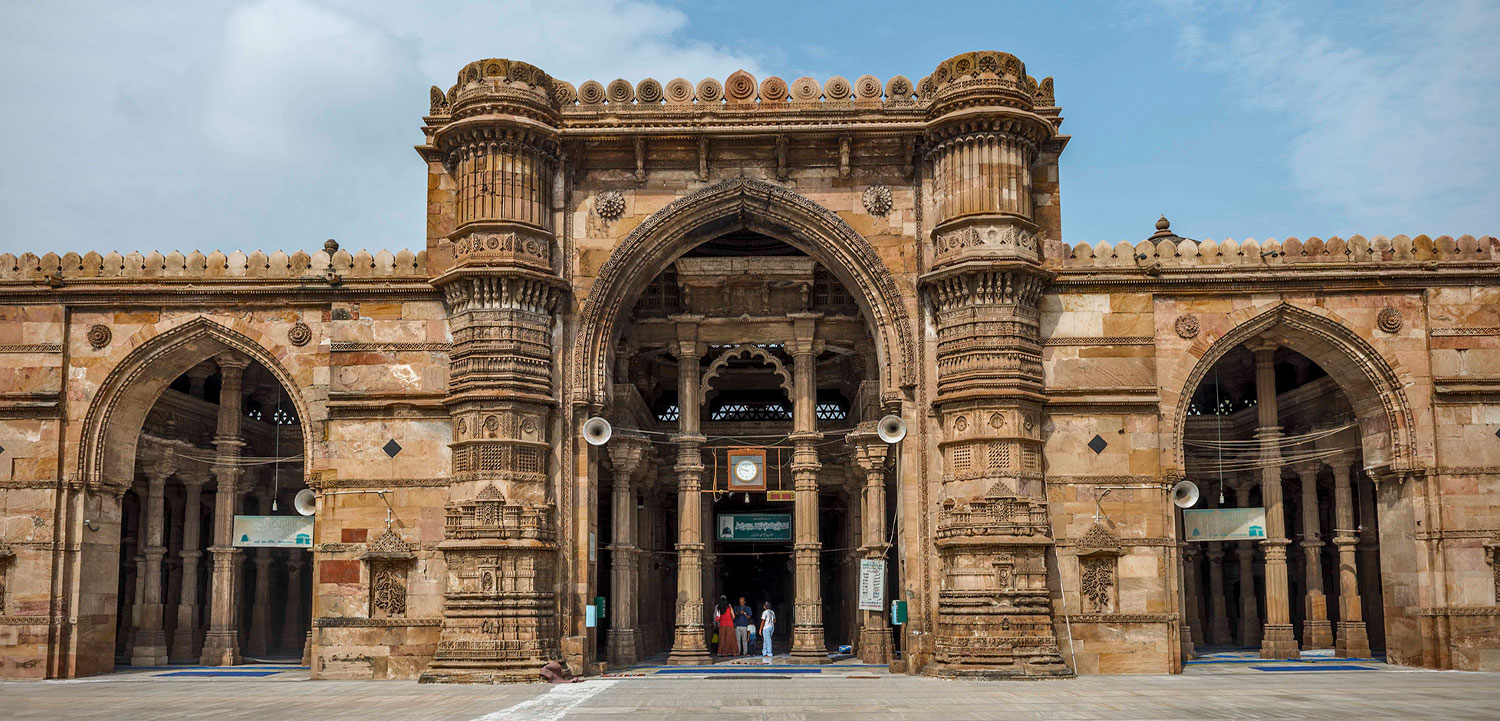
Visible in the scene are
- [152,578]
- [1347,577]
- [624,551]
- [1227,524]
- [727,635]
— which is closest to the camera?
[1227,524]

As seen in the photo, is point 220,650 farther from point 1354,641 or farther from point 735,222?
point 1354,641

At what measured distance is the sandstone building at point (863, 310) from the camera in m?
20.8

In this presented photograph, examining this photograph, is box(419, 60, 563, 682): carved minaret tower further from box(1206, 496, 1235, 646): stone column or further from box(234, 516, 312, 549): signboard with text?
box(1206, 496, 1235, 646): stone column

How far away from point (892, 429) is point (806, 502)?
13.8 feet

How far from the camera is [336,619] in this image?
2111cm

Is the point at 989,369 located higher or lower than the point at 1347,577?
higher

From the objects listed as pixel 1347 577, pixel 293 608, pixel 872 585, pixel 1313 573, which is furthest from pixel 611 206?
pixel 1347 577

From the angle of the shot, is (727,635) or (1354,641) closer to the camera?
(1354,641)

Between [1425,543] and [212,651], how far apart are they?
21754mm

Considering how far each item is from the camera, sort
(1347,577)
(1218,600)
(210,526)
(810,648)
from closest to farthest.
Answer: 1. (810,648)
2. (1347,577)
3. (210,526)
4. (1218,600)

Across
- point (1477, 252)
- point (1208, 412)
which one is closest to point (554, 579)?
point (1477, 252)

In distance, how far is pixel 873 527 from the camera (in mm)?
25109

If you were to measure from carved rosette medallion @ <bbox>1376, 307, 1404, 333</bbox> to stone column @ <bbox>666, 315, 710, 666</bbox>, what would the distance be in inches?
481

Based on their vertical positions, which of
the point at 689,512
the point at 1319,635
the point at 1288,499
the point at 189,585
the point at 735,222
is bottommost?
the point at 1319,635
